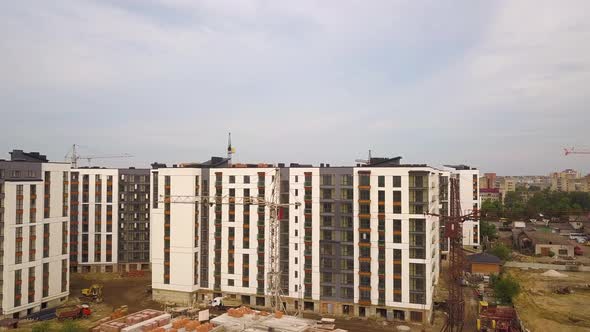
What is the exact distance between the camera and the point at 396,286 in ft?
199

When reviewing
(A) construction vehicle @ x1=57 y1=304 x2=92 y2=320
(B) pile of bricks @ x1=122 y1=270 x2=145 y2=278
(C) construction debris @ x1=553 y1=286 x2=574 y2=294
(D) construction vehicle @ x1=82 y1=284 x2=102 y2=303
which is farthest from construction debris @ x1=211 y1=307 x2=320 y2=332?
(C) construction debris @ x1=553 y1=286 x2=574 y2=294

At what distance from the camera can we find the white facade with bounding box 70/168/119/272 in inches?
3632

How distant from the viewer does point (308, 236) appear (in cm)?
6612

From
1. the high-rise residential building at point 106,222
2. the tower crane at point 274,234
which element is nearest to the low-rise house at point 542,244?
the tower crane at point 274,234

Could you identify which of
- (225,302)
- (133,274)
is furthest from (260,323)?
(133,274)

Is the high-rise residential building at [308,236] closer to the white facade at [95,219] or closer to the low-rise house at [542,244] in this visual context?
the white facade at [95,219]

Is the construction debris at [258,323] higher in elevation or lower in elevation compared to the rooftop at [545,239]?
higher

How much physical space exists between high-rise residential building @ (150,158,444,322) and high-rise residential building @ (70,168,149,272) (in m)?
27.1

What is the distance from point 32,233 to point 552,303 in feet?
273

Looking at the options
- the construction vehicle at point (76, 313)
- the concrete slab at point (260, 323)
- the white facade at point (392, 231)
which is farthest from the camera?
the construction vehicle at point (76, 313)

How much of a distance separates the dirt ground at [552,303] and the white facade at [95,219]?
81114 mm

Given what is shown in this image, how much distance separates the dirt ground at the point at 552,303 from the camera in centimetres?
5938

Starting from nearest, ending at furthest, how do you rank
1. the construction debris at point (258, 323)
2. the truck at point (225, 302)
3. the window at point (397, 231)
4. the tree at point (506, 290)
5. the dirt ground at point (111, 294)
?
the construction debris at point (258, 323), the window at point (397, 231), the dirt ground at point (111, 294), the truck at point (225, 302), the tree at point (506, 290)

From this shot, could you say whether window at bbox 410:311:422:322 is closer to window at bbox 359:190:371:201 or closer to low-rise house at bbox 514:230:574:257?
window at bbox 359:190:371:201
